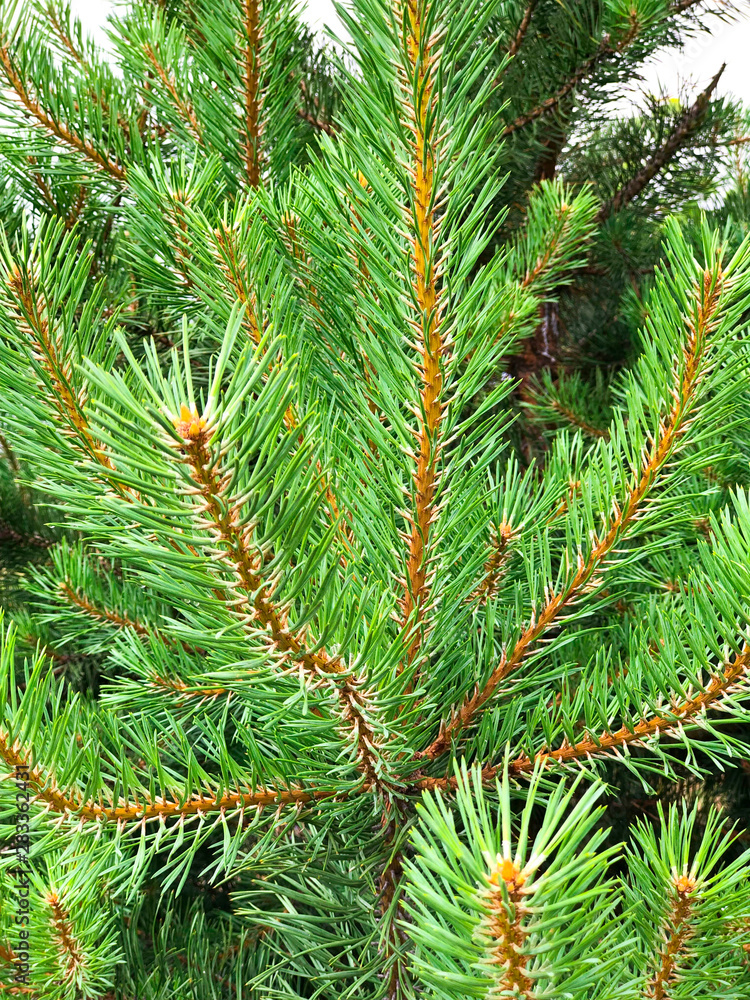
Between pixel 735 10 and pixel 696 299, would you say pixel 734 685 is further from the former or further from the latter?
pixel 735 10

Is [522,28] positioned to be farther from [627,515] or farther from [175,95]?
[627,515]

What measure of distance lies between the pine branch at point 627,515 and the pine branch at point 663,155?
27.1 inches

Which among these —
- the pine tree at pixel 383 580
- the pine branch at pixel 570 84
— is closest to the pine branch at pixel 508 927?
the pine tree at pixel 383 580

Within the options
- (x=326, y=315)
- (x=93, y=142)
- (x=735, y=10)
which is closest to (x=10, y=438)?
(x=326, y=315)

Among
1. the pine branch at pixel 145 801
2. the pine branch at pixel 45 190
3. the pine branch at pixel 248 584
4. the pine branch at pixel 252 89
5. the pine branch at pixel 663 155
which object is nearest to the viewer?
the pine branch at pixel 248 584

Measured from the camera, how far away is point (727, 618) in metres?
0.31

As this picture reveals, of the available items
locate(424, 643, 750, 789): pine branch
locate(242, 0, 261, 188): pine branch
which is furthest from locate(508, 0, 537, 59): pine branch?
locate(424, 643, 750, 789): pine branch

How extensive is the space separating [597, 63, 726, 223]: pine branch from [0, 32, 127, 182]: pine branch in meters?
0.60

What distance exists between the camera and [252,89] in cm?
58

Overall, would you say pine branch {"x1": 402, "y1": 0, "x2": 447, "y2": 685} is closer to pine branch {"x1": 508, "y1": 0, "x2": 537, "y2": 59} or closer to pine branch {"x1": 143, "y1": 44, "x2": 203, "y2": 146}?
pine branch {"x1": 143, "y1": 44, "x2": 203, "y2": 146}

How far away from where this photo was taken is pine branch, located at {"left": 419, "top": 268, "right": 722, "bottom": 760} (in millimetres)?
336

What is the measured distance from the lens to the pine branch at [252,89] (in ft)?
1.81

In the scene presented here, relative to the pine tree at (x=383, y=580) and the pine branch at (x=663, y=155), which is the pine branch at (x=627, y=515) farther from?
the pine branch at (x=663, y=155)

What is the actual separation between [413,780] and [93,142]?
589 mm
